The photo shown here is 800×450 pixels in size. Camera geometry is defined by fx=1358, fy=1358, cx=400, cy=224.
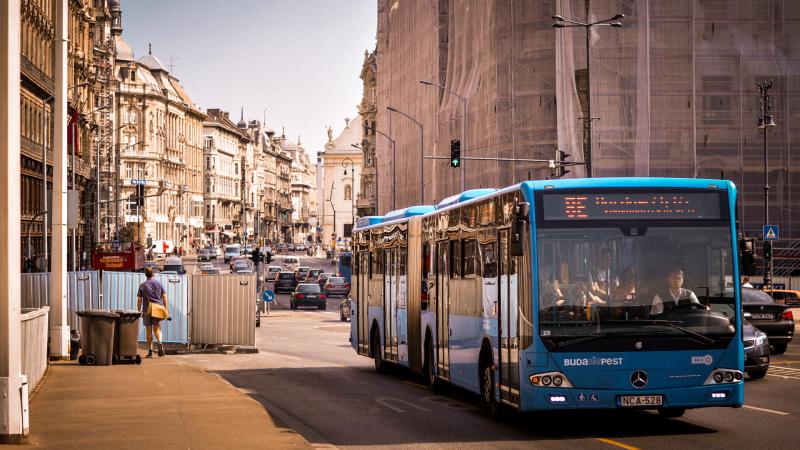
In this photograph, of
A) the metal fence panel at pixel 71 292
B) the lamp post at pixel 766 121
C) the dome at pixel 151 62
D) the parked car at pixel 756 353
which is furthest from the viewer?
the dome at pixel 151 62

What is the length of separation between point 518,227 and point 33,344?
7.55 m

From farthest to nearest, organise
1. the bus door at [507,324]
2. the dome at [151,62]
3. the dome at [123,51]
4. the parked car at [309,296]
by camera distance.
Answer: the dome at [151,62], the dome at [123,51], the parked car at [309,296], the bus door at [507,324]

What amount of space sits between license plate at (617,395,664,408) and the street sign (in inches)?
1288

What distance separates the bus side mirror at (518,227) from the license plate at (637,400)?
190 cm

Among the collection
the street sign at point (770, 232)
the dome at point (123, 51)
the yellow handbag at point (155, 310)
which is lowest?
the yellow handbag at point (155, 310)

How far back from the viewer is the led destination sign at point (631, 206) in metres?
14.7

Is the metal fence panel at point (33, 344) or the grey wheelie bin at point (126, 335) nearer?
the metal fence panel at point (33, 344)

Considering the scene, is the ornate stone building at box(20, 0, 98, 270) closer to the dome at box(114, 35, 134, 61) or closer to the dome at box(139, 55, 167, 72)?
the dome at box(114, 35, 134, 61)

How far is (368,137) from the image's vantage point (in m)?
148

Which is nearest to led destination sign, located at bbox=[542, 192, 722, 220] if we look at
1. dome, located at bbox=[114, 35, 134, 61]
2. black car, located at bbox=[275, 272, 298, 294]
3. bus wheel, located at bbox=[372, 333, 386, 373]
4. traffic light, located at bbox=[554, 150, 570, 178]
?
bus wheel, located at bbox=[372, 333, 386, 373]

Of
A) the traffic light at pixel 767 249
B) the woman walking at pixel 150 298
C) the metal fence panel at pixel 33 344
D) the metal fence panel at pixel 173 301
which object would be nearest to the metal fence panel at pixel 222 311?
the metal fence panel at pixel 173 301

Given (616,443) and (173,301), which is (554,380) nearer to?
(616,443)

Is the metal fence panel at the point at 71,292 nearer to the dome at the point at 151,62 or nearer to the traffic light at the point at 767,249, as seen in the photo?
the traffic light at the point at 767,249

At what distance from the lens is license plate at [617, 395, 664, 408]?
14.4 meters
